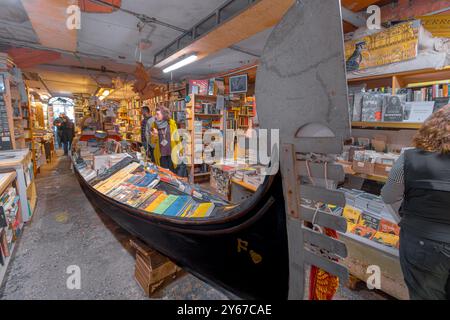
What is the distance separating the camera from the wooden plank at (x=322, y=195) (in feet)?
2.43

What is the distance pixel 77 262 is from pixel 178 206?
131 cm

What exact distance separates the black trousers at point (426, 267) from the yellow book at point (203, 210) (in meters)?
1.38

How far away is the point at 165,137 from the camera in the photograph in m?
4.79

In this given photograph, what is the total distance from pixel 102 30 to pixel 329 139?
5007mm

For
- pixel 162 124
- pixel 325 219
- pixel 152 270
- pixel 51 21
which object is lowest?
pixel 152 270

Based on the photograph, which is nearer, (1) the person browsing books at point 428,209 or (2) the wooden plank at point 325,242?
(2) the wooden plank at point 325,242

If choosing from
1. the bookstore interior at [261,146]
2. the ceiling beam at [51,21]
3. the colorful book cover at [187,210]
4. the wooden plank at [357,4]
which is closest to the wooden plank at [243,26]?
the bookstore interior at [261,146]

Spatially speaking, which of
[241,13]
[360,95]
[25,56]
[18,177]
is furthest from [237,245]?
[25,56]

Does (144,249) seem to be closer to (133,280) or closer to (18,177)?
(133,280)

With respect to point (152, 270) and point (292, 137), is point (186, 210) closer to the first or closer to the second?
point (152, 270)

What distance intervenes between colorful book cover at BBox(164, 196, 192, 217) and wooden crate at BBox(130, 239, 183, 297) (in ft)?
1.23

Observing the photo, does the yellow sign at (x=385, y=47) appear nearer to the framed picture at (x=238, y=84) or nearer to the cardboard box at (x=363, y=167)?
the cardboard box at (x=363, y=167)

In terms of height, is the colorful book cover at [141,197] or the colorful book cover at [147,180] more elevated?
the colorful book cover at [147,180]

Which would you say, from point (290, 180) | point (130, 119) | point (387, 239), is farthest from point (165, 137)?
point (130, 119)
